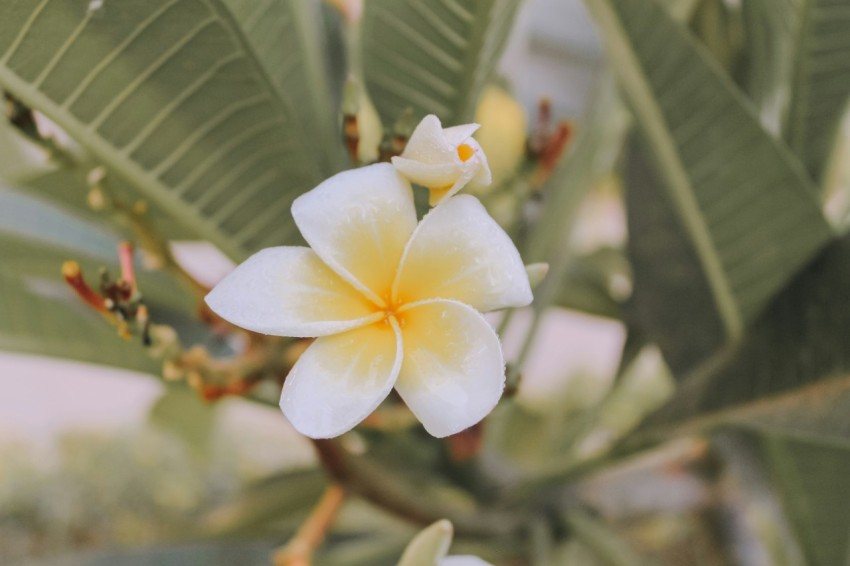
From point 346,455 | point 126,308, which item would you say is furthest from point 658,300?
point 126,308

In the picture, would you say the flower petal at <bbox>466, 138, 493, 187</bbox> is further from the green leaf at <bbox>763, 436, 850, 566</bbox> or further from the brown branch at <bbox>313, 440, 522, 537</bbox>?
the green leaf at <bbox>763, 436, 850, 566</bbox>

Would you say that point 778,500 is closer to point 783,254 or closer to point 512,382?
point 783,254

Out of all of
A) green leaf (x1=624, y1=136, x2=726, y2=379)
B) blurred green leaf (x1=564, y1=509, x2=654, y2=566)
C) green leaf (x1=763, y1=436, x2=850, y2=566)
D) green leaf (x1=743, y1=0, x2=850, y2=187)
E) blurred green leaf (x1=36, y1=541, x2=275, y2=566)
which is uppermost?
green leaf (x1=743, y1=0, x2=850, y2=187)

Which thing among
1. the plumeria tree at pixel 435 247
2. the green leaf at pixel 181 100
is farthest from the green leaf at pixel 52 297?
the green leaf at pixel 181 100

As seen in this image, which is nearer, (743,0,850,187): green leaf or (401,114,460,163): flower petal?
(401,114,460,163): flower petal

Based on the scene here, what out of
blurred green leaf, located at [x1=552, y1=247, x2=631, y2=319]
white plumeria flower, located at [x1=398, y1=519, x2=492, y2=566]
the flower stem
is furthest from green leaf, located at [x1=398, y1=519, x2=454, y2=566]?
blurred green leaf, located at [x1=552, y1=247, x2=631, y2=319]

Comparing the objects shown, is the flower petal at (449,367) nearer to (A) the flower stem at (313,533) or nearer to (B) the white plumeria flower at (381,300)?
(B) the white plumeria flower at (381,300)
